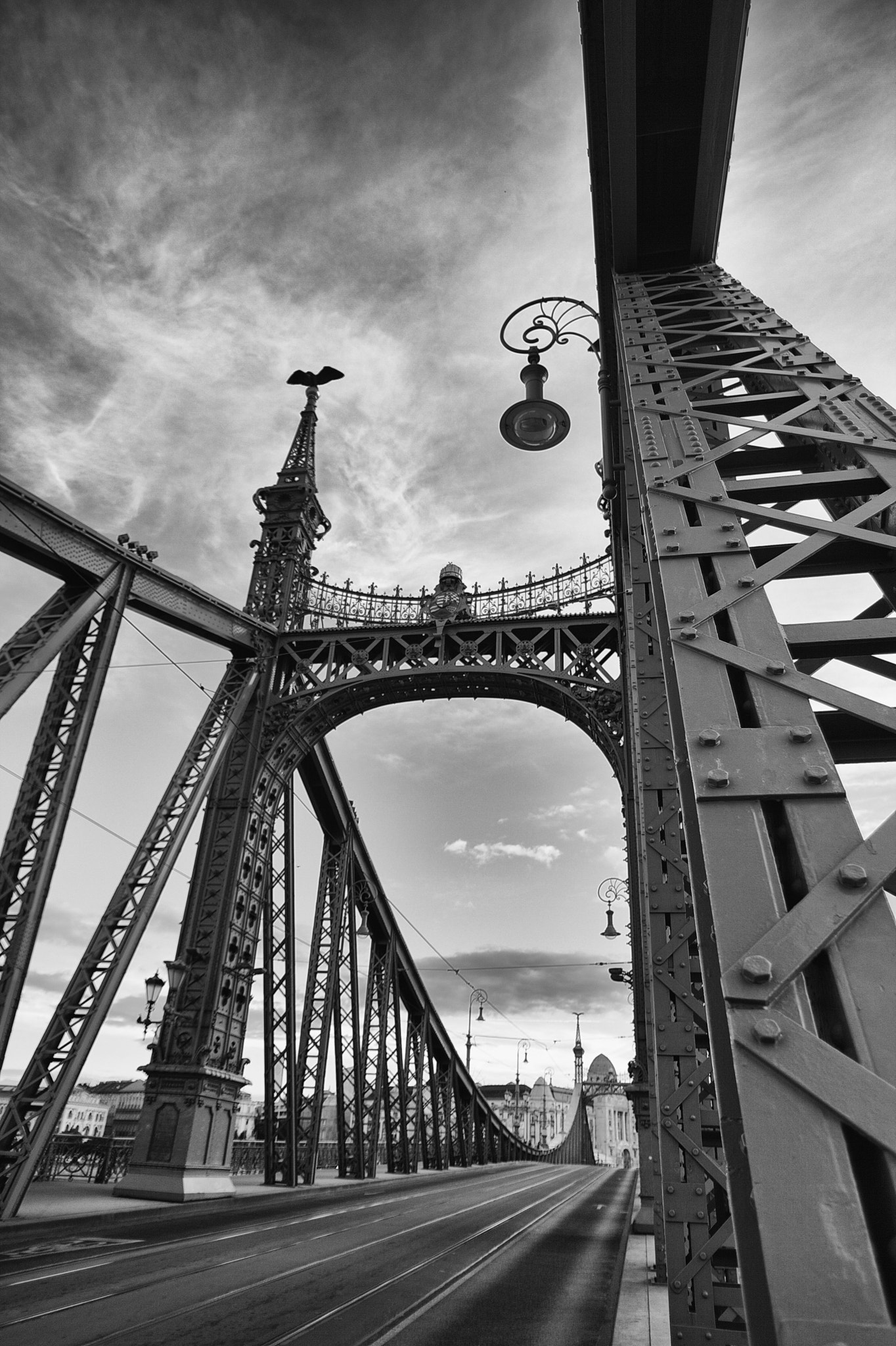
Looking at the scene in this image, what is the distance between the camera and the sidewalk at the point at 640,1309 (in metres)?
5.07

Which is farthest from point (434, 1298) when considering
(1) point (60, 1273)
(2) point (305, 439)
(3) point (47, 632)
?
(2) point (305, 439)

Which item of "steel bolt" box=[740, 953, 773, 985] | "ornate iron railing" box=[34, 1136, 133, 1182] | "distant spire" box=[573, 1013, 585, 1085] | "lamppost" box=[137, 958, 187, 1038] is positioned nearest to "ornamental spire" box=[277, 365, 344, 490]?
"lamppost" box=[137, 958, 187, 1038]

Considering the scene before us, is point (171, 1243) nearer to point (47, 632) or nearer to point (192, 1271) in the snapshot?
point (192, 1271)

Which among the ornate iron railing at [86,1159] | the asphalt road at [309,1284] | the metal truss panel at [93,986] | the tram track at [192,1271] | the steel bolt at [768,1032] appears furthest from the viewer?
the ornate iron railing at [86,1159]

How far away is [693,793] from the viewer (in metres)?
1.95

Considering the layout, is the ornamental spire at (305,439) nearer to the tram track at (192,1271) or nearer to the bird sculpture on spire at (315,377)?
the bird sculpture on spire at (315,377)

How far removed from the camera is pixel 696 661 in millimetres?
2240

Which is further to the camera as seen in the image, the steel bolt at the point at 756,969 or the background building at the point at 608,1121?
the background building at the point at 608,1121

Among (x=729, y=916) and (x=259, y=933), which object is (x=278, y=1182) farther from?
(x=729, y=916)

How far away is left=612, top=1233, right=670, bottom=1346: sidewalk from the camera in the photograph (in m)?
5.07

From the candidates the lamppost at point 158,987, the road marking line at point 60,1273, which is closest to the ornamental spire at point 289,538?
the lamppost at point 158,987

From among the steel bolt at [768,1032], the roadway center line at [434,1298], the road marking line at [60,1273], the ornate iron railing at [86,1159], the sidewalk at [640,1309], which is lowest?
the roadway center line at [434,1298]

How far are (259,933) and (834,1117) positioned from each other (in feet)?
54.7

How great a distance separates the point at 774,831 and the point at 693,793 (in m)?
0.21
